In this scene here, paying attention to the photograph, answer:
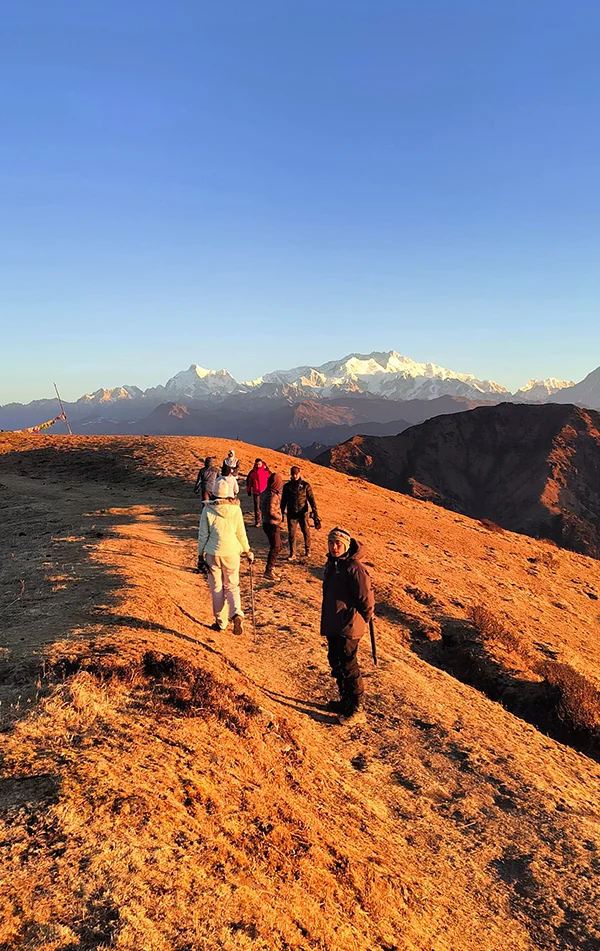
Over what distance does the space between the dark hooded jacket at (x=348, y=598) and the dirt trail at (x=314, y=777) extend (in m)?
1.31

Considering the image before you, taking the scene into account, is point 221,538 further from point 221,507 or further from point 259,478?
point 259,478

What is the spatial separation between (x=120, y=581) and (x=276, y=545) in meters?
4.29

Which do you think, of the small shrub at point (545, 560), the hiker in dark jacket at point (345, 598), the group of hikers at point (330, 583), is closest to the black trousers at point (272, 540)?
the group of hikers at point (330, 583)

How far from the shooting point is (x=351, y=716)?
670cm

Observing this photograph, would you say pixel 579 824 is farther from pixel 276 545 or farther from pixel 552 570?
pixel 552 570

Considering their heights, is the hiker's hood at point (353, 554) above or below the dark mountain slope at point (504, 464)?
above

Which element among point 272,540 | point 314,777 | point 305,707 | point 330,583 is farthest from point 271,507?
point 314,777

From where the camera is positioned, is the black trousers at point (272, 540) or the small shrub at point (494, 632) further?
the black trousers at point (272, 540)

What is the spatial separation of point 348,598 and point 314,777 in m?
1.95

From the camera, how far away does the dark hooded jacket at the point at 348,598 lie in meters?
6.12

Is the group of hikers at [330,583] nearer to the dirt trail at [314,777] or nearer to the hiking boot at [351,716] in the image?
the hiking boot at [351,716]

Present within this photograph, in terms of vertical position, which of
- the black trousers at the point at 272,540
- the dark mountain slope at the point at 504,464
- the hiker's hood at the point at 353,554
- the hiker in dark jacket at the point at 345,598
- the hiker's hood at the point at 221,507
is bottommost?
the dark mountain slope at the point at 504,464

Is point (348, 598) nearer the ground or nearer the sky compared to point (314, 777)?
nearer the sky

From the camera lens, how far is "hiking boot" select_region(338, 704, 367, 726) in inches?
263
